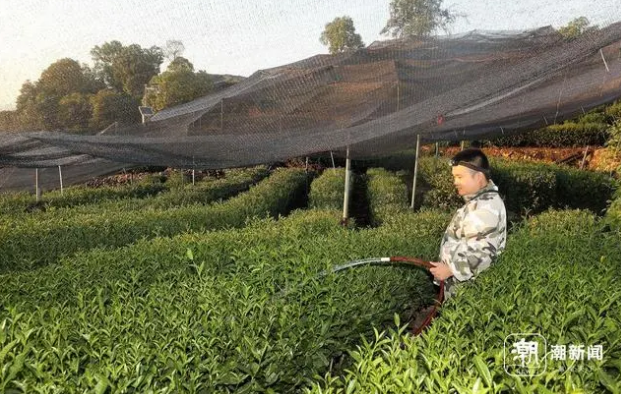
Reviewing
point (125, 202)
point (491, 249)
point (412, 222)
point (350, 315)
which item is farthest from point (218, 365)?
point (125, 202)

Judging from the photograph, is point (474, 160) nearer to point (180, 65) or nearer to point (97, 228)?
point (180, 65)

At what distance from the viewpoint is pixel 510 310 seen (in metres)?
2.27

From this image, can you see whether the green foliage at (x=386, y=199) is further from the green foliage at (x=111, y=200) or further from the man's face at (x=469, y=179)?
the man's face at (x=469, y=179)

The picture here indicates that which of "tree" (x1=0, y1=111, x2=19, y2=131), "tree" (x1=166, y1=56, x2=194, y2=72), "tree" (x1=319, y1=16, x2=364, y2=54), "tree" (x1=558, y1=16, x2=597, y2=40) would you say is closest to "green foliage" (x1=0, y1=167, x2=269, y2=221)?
"tree" (x1=0, y1=111, x2=19, y2=131)

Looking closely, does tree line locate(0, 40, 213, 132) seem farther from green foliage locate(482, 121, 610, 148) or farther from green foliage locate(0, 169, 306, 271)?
green foliage locate(482, 121, 610, 148)

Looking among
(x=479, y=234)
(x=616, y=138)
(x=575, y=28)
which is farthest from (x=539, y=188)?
(x=479, y=234)

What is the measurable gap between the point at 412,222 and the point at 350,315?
337 centimetres

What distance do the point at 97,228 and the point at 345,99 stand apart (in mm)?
3325

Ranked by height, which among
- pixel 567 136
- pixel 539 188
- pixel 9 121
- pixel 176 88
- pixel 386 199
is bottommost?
pixel 539 188

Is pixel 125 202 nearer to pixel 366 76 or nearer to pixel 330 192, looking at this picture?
pixel 330 192

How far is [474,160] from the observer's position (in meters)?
3.12

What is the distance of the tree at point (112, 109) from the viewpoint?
3.37 m

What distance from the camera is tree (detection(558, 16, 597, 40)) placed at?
11.4 ft

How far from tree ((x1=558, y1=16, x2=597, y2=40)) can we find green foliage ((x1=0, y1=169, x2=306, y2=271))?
374 centimetres
